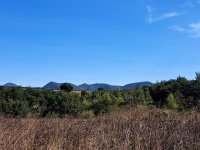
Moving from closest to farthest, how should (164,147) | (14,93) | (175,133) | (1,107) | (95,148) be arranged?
(95,148) < (164,147) < (175,133) < (1,107) < (14,93)

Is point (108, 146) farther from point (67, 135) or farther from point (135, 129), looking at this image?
point (135, 129)

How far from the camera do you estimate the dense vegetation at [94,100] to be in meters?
27.0

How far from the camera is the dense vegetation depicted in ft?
88.7

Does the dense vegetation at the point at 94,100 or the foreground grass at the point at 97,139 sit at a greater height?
the dense vegetation at the point at 94,100

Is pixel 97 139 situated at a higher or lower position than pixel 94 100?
lower

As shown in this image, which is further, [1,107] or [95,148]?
[1,107]

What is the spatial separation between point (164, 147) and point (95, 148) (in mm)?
1370

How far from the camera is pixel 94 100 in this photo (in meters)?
31.3

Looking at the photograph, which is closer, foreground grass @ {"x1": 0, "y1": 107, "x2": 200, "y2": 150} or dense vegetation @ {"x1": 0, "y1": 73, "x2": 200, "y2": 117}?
foreground grass @ {"x1": 0, "y1": 107, "x2": 200, "y2": 150}

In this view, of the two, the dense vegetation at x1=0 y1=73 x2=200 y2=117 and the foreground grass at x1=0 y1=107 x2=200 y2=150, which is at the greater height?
the dense vegetation at x1=0 y1=73 x2=200 y2=117

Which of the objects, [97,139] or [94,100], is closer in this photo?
[97,139]

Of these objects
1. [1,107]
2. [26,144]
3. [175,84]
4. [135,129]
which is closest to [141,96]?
[175,84]

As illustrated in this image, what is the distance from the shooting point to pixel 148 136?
686cm

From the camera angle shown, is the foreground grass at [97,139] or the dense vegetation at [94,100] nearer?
the foreground grass at [97,139]
